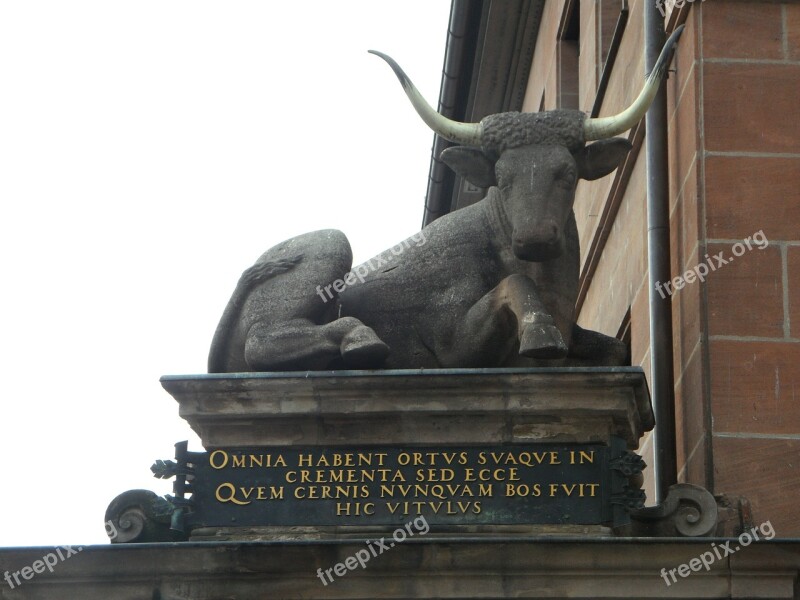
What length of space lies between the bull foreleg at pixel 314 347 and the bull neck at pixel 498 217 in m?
1.08

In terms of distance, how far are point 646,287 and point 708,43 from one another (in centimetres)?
220

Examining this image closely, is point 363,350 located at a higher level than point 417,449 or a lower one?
higher

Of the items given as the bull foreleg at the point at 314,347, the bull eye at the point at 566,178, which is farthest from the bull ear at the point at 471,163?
the bull foreleg at the point at 314,347

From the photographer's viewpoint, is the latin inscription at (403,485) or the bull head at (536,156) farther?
the bull head at (536,156)

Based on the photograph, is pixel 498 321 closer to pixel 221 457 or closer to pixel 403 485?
pixel 403 485

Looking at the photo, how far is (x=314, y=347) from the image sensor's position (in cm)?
1334

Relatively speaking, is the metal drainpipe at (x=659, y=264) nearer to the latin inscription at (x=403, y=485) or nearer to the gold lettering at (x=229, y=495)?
the latin inscription at (x=403, y=485)

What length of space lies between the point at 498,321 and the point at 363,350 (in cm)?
87

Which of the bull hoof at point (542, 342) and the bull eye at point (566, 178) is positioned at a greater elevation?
the bull eye at point (566, 178)

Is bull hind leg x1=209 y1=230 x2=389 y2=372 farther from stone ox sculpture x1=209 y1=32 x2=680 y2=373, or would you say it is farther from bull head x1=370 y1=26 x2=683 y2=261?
bull head x1=370 y1=26 x2=683 y2=261

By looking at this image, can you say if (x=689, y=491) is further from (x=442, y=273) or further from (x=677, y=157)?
(x=677, y=157)

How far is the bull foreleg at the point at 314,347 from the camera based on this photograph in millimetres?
13203

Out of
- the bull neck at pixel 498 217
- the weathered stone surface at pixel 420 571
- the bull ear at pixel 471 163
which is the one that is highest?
the bull ear at pixel 471 163

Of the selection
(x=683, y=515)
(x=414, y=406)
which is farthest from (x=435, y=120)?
(x=683, y=515)
